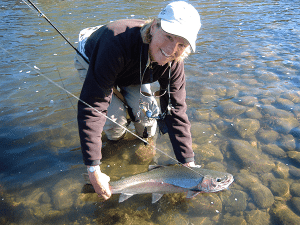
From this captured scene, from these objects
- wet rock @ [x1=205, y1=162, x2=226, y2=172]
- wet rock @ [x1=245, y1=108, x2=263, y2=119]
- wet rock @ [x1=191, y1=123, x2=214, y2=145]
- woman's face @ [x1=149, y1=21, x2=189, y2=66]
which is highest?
woman's face @ [x1=149, y1=21, x2=189, y2=66]

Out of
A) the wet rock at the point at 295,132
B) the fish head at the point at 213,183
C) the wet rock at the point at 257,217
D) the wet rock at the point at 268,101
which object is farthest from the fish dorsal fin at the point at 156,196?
the wet rock at the point at 268,101

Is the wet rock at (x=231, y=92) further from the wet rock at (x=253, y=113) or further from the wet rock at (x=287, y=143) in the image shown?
the wet rock at (x=287, y=143)

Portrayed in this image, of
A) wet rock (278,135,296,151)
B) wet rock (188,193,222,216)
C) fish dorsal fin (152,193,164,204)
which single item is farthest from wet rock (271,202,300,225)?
fish dorsal fin (152,193,164,204)

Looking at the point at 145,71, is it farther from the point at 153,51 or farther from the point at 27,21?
the point at 27,21

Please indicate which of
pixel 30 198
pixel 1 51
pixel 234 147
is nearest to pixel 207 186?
pixel 234 147

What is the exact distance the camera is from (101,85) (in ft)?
7.76

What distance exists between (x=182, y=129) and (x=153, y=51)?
116cm

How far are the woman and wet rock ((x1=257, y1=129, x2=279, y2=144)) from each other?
1698mm

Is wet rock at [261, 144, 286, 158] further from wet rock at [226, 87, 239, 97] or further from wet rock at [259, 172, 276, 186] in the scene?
wet rock at [226, 87, 239, 97]

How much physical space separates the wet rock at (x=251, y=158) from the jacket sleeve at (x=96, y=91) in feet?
7.81

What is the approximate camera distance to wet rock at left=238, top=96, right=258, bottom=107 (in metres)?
4.75

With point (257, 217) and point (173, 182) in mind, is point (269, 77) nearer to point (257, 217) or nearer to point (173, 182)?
point (257, 217)

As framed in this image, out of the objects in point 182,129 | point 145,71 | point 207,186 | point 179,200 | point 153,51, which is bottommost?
point 179,200

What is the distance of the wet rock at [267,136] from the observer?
154 inches
